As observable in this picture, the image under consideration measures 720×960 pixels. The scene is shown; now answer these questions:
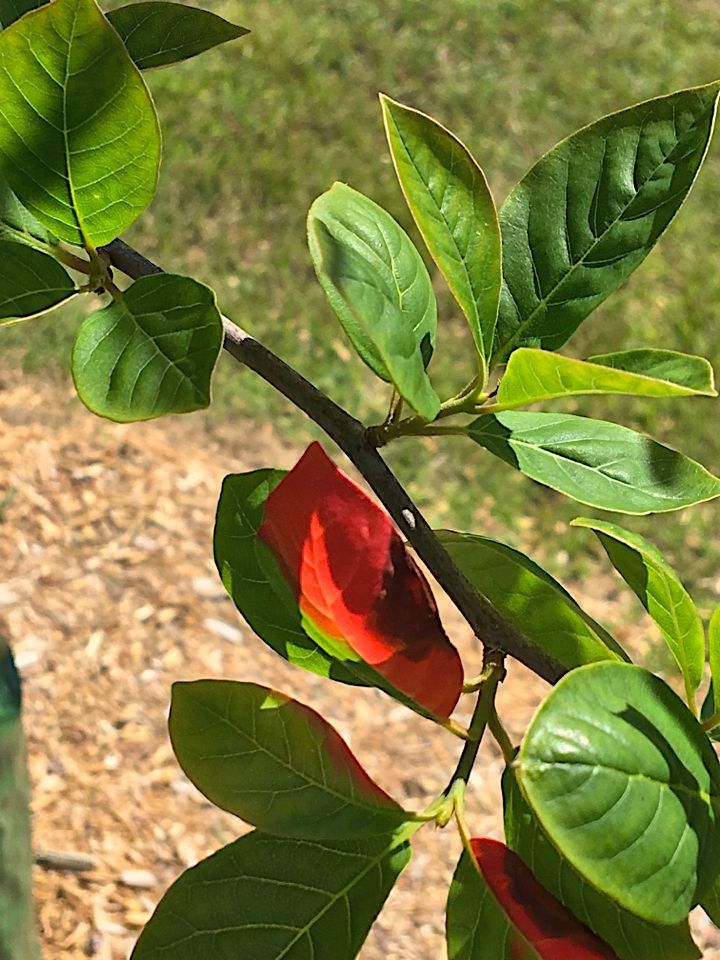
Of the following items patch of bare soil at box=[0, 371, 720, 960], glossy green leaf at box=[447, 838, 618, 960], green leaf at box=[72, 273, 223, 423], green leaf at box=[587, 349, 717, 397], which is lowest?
patch of bare soil at box=[0, 371, 720, 960]

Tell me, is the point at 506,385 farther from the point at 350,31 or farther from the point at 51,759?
the point at 350,31

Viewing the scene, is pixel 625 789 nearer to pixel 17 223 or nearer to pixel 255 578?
pixel 255 578

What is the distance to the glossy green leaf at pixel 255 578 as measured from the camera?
50cm

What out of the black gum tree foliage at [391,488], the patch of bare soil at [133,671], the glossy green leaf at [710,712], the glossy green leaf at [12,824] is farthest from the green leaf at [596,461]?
the patch of bare soil at [133,671]

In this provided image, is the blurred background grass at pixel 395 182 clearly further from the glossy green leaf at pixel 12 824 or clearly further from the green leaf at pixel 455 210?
the green leaf at pixel 455 210

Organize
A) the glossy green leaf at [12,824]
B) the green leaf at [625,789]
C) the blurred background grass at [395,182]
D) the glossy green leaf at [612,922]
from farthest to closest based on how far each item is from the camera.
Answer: the blurred background grass at [395,182]
the glossy green leaf at [12,824]
the glossy green leaf at [612,922]
the green leaf at [625,789]

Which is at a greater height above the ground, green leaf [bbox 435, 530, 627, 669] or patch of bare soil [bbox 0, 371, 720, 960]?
green leaf [bbox 435, 530, 627, 669]

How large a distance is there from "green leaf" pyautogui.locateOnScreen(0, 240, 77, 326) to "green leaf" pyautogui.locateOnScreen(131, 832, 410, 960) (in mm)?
261

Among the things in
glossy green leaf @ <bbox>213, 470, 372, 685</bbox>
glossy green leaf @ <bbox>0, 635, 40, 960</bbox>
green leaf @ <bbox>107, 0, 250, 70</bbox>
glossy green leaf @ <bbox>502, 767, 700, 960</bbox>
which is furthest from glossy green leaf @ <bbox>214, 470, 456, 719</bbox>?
glossy green leaf @ <bbox>0, 635, 40, 960</bbox>

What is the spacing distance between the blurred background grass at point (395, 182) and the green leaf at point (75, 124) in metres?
1.87

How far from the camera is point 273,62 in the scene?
2.95 metres

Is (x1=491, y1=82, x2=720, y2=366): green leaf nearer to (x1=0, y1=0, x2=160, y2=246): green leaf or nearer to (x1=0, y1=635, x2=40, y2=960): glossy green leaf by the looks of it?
(x1=0, y1=0, x2=160, y2=246): green leaf

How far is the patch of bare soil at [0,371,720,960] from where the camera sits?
1707mm

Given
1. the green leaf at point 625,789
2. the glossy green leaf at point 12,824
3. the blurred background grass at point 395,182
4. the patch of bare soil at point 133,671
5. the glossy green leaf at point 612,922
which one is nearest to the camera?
the green leaf at point 625,789
